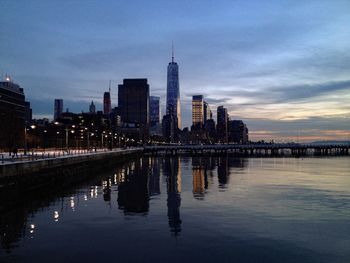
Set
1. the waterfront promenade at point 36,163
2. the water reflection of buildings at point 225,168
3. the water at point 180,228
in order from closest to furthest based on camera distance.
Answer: the water at point 180,228, the waterfront promenade at point 36,163, the water reflection of buildings at point 225,168

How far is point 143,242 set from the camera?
88.8 ft

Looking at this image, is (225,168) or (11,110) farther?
(11,110)

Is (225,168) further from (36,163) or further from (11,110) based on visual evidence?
(11,110)

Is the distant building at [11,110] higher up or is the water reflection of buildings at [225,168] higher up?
the distant building at [11,110]

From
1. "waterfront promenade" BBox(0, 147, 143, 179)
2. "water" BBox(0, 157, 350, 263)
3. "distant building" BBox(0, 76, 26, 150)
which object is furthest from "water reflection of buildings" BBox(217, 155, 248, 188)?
"distant building" BBox(0, 76, 26, 150)

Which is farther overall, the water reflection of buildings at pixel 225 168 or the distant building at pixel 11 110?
the distant building at pixel 11 110

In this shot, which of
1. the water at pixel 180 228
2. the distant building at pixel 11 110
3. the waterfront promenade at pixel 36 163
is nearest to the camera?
the water at pixel 180 228

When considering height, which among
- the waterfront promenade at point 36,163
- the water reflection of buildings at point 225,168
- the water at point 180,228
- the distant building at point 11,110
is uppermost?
the distant building at point 11,110

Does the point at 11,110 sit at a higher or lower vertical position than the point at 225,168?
higher

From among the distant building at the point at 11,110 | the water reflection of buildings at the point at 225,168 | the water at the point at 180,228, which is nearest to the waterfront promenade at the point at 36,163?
the water at the point at 180,228

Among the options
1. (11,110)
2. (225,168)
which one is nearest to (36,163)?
(225,168)

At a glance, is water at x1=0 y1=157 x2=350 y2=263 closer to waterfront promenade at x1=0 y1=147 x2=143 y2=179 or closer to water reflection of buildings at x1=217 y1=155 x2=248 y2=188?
waterfront promenade at x1=0 y1=147 x2=143 y2=179

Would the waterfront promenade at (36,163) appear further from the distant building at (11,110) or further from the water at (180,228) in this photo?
the distant building at (11,110)

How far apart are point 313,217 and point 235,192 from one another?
18.1 meters
